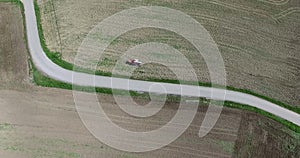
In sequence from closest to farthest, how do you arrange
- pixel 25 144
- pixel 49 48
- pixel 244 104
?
1. pixel 25 144
2. pixel 244 104
3. pixel 49 48

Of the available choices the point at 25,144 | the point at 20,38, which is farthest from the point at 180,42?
the point at 25,144

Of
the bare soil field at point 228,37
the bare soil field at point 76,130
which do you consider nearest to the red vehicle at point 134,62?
the bare soil field at point 228,37

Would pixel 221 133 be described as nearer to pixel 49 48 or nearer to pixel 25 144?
pixel 25 144

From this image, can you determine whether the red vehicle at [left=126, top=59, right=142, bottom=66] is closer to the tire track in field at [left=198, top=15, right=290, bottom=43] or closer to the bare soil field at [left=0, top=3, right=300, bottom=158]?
the bare soil field at [left=0, top=3, right=300, bottom=158]

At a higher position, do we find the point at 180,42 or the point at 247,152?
the point at 180,42

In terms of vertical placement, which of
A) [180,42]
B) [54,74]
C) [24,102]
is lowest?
[24,102]

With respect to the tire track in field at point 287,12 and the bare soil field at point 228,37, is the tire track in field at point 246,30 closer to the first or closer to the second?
the bare soil field at point 228,37

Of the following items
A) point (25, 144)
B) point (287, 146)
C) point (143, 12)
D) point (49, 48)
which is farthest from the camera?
point (143, 12)

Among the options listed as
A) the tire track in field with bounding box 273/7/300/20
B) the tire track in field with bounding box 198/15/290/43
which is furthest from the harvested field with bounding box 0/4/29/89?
the tire track in field with bounding box 273/7/300/20
